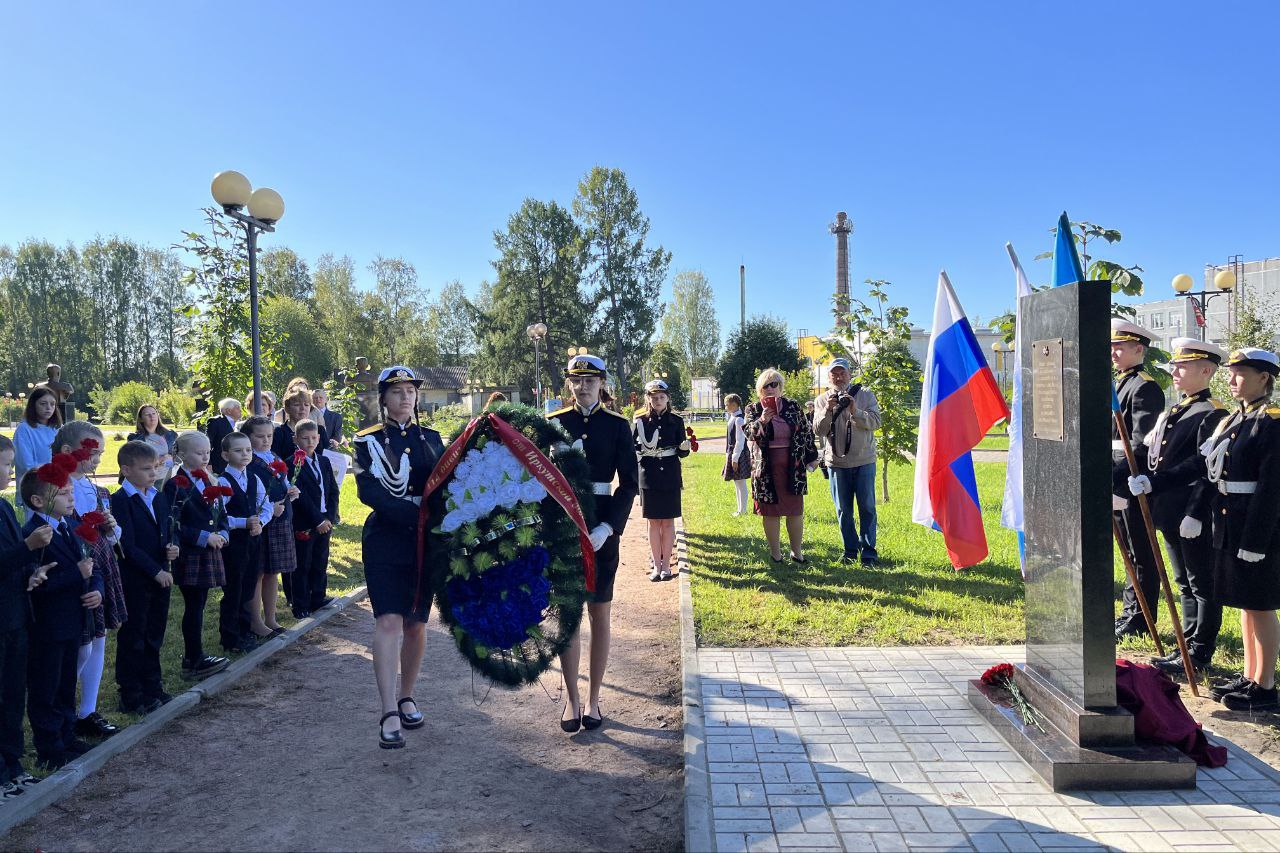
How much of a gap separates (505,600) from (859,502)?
550 centimetres

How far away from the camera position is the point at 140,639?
4953mm

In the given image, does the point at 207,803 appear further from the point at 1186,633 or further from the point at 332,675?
the point at 1186,633

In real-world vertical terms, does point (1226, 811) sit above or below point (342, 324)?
below

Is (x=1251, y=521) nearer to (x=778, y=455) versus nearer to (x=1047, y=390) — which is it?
(x=1047, y=390)

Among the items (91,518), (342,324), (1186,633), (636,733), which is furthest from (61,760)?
(342,324)

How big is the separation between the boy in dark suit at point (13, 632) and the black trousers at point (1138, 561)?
6.52 m

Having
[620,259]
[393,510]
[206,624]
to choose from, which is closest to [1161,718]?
[393,510]

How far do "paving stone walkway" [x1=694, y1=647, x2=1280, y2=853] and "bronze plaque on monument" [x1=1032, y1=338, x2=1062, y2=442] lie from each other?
5.55 feet

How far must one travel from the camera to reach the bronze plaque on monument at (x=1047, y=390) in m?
4.20

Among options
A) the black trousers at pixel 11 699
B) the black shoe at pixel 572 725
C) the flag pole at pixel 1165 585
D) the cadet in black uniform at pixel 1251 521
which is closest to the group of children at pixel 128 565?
→ the black trousers at pixel 11 699

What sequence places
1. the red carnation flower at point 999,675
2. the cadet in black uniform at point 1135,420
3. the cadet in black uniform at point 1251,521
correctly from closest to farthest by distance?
the cadet in black uniform at point 1251,521 → the red carnation flower at point 999,675 → the cadet in black uniform at point 1135,420

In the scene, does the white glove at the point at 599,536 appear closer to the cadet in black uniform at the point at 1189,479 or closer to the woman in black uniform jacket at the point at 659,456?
the cadet in black uniform at the point at 1189,479

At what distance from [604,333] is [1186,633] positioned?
4669 centimetres

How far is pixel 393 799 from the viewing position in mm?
3924
